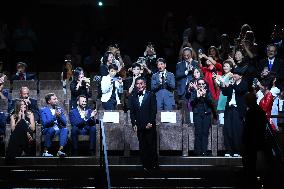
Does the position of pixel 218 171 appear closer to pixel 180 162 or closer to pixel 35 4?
pixel 180 162

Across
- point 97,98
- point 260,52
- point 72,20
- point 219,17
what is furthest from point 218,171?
point 72,20

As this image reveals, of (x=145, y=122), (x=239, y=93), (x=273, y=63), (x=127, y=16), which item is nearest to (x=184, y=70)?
(x=239, y=93)

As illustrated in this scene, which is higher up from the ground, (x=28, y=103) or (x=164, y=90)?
(x=164, y=90)

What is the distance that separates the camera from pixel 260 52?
16.0 metres

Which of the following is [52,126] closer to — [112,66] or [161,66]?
[112,66]

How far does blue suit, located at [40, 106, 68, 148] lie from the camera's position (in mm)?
11875

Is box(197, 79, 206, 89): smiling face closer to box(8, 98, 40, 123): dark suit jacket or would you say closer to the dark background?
box(8, 98, 40, 123): dark suit jacket

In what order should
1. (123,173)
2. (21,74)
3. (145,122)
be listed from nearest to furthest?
(123,173) → (145,122) → (21,74)

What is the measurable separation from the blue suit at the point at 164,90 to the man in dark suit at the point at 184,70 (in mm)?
434

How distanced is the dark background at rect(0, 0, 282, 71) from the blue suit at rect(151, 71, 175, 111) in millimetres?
4651

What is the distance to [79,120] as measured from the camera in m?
12.0

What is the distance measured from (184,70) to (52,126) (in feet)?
9.37

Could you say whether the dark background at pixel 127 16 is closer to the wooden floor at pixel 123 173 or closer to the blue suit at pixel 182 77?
the blue suit at pixel 182 77

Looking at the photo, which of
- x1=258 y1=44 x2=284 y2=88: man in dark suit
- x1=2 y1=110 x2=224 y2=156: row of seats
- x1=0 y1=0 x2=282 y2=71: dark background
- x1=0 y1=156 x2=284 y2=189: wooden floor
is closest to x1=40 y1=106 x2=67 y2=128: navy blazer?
x1=2 y1=110 x2=224 y2=156: row of seats
